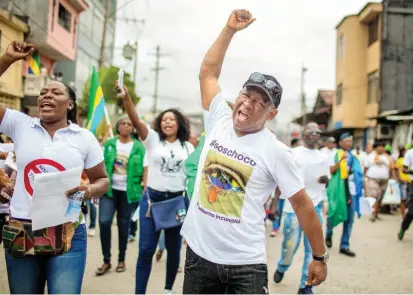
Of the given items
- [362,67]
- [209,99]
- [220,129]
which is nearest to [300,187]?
[220,129]

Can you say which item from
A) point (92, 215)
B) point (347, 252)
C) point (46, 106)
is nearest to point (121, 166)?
point (92, 215)

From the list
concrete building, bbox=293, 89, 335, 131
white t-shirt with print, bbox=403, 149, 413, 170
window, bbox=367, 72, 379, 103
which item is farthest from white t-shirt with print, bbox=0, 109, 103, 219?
concrete building, bbox=293, 89, 335, 131

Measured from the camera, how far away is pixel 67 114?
3.03m

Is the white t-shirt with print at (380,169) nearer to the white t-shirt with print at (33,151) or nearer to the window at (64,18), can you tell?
the white t-shirt with print at (33,151)

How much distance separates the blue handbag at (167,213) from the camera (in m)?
4.42

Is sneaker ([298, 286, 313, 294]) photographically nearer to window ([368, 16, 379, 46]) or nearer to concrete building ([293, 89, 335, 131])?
window ([368, 16, 379, 46])

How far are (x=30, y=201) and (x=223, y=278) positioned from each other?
1.17 m

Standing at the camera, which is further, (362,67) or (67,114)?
(362,67)

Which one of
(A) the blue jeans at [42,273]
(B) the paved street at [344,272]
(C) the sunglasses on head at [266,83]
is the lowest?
(B) the paved street at [344,272]

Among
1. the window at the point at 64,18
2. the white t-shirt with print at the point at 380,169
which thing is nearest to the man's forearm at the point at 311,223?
the white t-shirt with print at the point at 380,169

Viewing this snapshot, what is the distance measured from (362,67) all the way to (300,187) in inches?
989

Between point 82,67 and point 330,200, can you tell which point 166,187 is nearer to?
point 330,200

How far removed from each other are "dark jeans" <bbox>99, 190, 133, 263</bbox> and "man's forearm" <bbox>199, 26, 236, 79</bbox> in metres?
3.15

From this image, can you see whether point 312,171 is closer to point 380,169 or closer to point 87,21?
point 380,169
